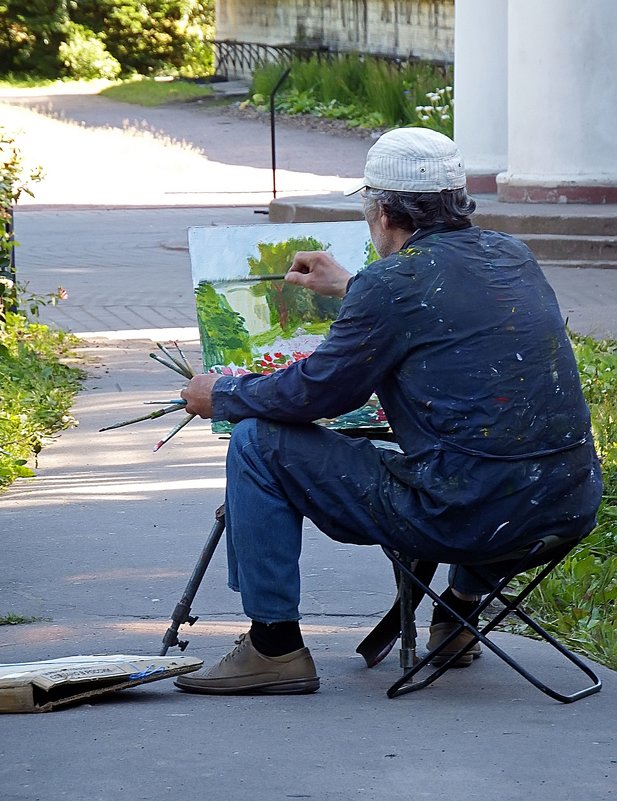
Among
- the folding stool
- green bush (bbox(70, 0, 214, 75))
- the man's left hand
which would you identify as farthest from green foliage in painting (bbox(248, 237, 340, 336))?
green bush (bbox(70, 0, 214, 75))

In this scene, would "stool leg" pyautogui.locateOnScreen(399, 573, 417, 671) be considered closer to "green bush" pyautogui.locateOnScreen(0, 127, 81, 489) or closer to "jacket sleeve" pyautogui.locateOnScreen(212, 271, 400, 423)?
Result: "jacket sleeve" pyautogui.locateOnScreen(212, 271, 400, 423)

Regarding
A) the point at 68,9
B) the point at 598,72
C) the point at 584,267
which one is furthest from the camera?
the point at 68,9

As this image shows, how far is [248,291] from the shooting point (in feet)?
14.8

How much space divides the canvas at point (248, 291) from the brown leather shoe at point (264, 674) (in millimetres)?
827

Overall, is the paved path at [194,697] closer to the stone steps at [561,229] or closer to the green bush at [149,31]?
the stone steps at [561,229]

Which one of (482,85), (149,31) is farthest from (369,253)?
(149,31)

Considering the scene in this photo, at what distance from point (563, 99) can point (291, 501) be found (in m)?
10.4

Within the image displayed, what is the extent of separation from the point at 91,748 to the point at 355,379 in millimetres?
1099

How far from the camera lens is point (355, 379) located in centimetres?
367

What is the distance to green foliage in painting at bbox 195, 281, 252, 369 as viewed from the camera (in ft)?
14.8

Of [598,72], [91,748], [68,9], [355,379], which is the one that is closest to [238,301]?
[355,379]

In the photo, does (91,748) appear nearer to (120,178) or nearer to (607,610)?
(607,610)

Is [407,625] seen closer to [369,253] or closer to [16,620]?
[369,253]

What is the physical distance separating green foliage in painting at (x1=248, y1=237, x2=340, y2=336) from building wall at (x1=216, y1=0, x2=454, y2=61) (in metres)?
26.0
